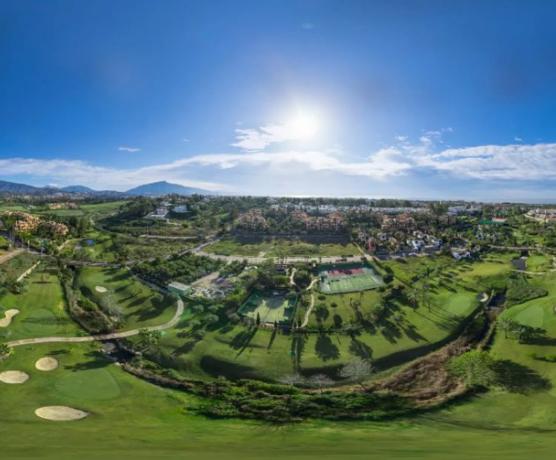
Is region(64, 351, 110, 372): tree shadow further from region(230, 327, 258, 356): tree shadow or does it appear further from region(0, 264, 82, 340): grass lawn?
region(230, 327, 258, 356): tree shadow

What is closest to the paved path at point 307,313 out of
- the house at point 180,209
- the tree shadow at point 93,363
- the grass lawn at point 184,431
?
the grass lawn at point 184,431

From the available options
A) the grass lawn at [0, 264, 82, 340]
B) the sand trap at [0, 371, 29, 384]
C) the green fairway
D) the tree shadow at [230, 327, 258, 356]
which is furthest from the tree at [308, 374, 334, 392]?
the grass lawn at [0, 264, 82, 340]

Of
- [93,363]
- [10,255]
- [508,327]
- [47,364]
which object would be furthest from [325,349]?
[10,255]

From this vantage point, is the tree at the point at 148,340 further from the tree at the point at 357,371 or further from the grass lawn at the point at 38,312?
the tree at the point at 357,371

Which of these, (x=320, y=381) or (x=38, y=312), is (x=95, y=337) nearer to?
(x=38, y=312)

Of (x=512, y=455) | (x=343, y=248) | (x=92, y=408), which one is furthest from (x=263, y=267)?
(x=512, y=455)

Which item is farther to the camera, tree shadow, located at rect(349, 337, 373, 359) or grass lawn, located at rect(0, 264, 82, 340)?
grass lawn, located at rect(0, 264, 82, 340)
